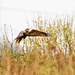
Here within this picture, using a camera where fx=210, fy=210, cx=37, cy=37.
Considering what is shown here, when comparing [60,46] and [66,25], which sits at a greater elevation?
[66,25]

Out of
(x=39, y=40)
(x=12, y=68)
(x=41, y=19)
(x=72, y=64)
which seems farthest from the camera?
(x=41, y=19)

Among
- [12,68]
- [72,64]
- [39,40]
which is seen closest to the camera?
[72,64]

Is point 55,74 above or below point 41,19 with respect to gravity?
below

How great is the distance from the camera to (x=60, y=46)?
9852 millimetres

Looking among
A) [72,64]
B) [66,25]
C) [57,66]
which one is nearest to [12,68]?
[57,66]

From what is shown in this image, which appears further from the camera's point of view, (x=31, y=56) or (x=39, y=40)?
(x=39, y=40)

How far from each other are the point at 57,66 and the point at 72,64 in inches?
29.2

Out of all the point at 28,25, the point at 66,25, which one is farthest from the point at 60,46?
the point at 28,25

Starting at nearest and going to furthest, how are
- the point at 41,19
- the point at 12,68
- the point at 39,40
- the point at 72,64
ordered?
the point at 72,64 < the point at 12,68 < the point at 39,40 < the point at 41,19

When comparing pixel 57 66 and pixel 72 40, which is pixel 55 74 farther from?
pixel 72 40

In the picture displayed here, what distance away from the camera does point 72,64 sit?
2.70 m

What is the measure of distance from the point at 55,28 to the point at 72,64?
7526 millimetres

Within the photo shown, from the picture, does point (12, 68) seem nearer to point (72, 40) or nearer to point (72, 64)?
point (72, 64)

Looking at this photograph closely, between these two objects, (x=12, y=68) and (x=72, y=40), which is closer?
(x=12, y=68)
